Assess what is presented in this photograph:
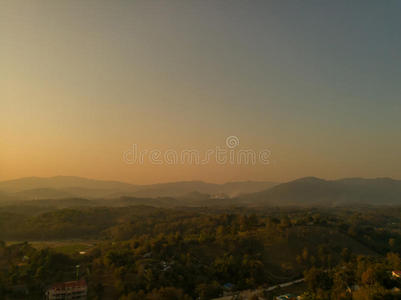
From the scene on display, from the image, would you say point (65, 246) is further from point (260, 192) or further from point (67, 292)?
point (260, 192)

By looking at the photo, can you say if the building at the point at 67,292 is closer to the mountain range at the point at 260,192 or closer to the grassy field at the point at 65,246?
the grassy field at the point at 65,246

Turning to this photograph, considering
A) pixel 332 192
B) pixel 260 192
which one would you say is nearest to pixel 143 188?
pixel 260 192

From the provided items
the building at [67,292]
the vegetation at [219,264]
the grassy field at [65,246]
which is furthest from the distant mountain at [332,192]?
the building at [67,292]

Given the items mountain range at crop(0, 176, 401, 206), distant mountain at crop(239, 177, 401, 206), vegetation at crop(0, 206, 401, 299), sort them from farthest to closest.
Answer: distant mountain at crop(239, 177, 401, 206) → mountain range at crop(0, 176, 401, 206) → vegetation at crop(0, 206, 401, 299)

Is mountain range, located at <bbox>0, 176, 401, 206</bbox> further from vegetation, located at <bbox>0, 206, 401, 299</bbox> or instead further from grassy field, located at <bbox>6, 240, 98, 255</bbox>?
vegetation, located at <bbox>0, 206, 401, 299</bbox>

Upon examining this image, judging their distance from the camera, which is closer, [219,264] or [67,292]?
[67,292]

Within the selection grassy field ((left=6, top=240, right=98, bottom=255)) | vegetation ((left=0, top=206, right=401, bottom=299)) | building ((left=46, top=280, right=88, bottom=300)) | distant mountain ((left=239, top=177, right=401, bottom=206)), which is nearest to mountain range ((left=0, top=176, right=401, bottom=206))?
distant mountain ((left=239, top=177, right=401, bottom=206))

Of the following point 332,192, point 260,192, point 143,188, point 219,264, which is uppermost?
point 219,264

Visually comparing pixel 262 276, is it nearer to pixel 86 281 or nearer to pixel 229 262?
pixel 229 262
